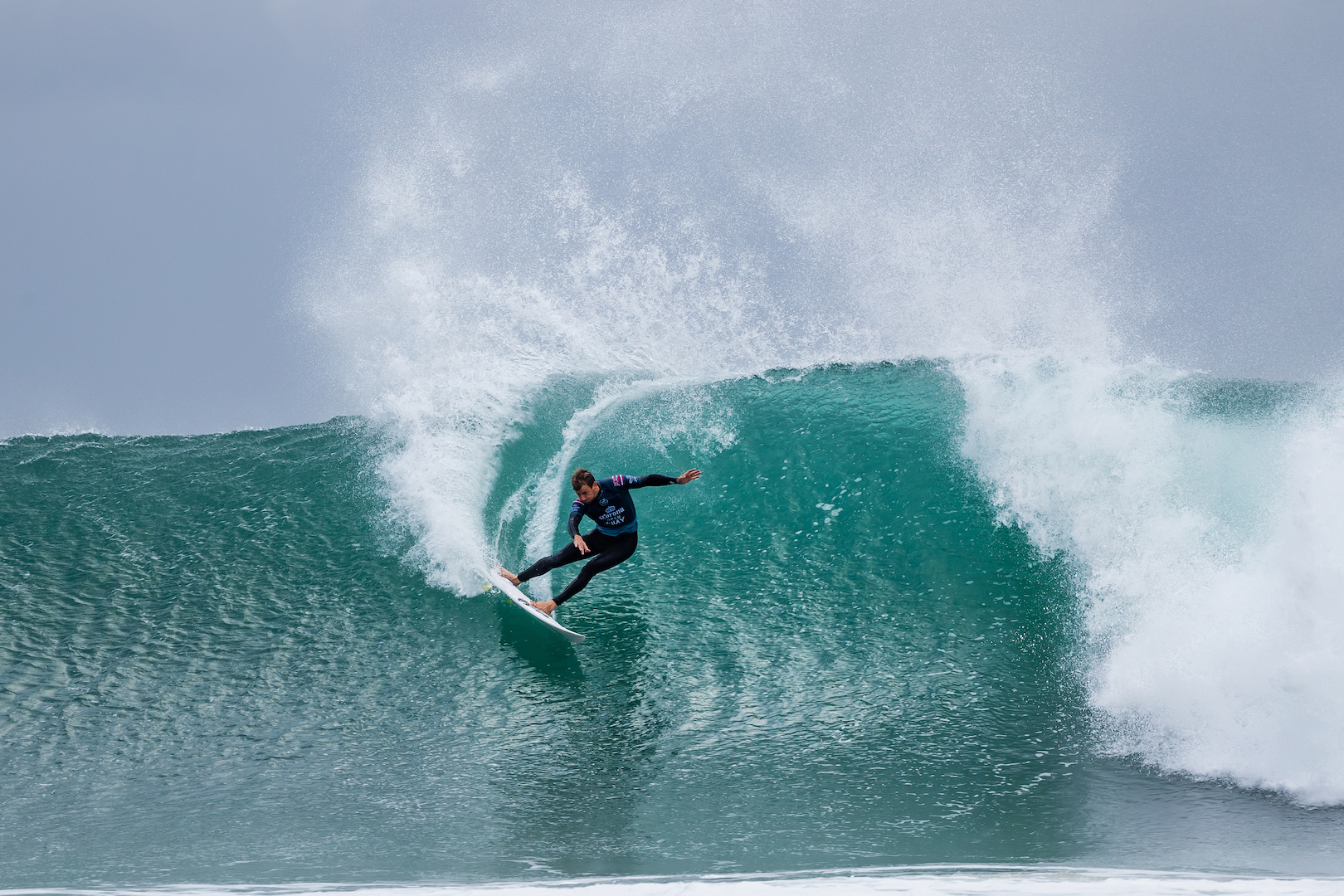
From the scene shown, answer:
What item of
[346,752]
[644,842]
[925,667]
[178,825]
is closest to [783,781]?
[644,842]

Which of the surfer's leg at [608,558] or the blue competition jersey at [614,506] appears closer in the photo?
the blue competition jersey at [614,506]

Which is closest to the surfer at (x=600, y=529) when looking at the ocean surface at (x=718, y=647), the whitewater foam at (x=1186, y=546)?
the ocean surface at (x=718, y=647)

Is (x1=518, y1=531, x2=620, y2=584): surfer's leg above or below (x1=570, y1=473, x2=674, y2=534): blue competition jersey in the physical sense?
below

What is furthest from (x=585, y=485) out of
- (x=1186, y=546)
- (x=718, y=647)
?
(x=1186, y=546)

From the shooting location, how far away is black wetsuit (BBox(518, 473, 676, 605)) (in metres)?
6.92

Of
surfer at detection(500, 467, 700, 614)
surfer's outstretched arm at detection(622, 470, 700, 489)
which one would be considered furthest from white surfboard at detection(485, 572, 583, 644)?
surfer's outstretched arm at detection(622, 470, 700, 489)

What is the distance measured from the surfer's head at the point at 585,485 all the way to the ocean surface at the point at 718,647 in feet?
3.48

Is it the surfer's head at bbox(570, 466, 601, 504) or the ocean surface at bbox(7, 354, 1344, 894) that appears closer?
the ocean surface at bbox(7, 354, 1344, 894)

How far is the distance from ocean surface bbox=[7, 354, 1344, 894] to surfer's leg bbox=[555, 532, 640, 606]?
31 centimetres

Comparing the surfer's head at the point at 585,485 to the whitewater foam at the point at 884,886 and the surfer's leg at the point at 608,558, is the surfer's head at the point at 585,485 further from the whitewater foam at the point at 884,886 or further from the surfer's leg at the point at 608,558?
the whitewater foam at the point at 884,886

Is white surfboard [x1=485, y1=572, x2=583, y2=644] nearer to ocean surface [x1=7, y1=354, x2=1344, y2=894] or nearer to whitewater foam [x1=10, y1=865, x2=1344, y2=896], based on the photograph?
ocean surface [x1=7, y1=354, x2=1344, y2=894]

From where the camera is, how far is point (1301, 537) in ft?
19.2

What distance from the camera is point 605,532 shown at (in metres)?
7.11

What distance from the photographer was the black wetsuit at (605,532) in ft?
22.7
